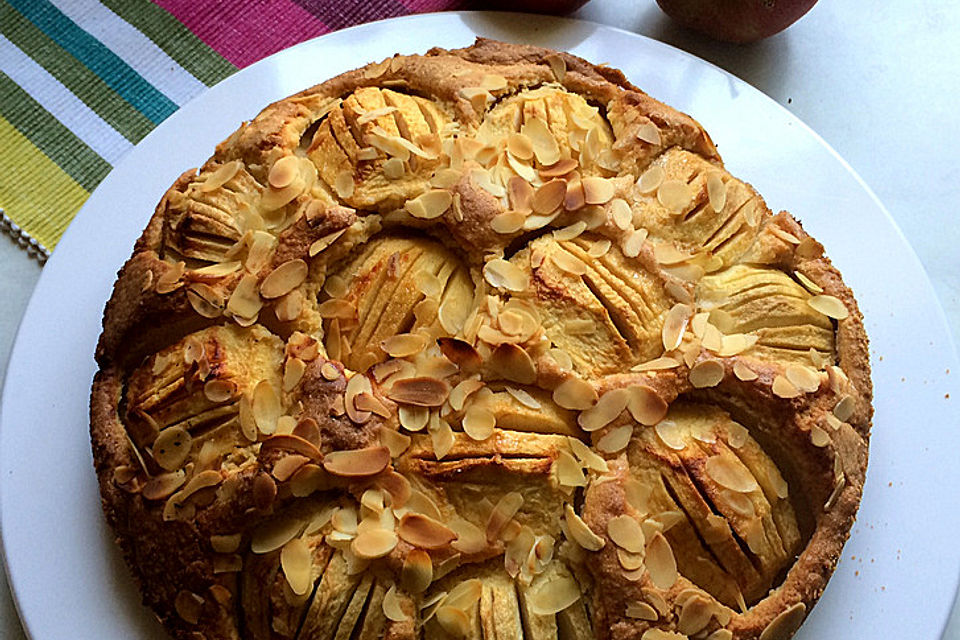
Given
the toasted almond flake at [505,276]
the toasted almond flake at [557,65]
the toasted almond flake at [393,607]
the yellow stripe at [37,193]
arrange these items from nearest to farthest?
the toasted almond flake at [393,607] < the toasted almond flake at [505,276] < the toasted almond flake at [557,65] < the yellow stripe at [37,193]

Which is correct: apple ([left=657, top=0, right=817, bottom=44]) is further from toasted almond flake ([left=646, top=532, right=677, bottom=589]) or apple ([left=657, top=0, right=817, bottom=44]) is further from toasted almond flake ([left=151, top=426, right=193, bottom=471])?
toasted almond flake ([left=151, top=426, right=193, bottom=471])

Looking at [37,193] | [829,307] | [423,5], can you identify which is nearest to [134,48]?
[37,193]

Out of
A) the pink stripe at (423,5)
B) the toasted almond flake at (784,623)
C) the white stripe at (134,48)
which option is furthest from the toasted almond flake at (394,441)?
the pink stripe at (423,5)

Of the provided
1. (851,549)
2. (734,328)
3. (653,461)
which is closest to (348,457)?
(653,461)

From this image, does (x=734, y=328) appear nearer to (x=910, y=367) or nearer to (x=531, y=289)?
(x=531, y=289)

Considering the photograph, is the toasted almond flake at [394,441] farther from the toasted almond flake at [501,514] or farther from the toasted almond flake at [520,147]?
the toasted almond flake at [520,147]
